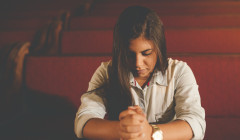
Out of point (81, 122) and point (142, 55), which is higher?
point (142, 55)

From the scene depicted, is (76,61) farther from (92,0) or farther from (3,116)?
(92,0)

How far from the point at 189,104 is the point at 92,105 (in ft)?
0.81

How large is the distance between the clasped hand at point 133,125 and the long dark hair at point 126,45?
0.16m

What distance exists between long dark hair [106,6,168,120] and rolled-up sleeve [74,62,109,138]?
0.09ft

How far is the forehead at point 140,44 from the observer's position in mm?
507

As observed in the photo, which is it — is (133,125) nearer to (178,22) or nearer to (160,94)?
(160,94)

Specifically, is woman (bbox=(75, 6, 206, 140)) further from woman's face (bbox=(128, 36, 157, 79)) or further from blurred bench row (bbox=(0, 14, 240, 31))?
blurred bench row (bbox=(0, 14, 240, 31))

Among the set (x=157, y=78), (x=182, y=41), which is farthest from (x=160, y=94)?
(x=182, y=41)

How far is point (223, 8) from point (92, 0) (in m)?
1.13

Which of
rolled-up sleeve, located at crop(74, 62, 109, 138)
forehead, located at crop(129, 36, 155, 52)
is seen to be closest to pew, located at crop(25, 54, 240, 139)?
rolled-up sleeve, located at crop(74, 62, 109, 138)

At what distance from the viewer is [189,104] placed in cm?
52

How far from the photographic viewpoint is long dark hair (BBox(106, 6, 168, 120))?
0.51 m

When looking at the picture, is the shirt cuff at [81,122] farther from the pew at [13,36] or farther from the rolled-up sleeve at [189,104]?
the pew at [13,36]

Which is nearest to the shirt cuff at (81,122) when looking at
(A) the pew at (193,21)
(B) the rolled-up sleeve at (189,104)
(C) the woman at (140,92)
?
(C) the woman at (140,92)
